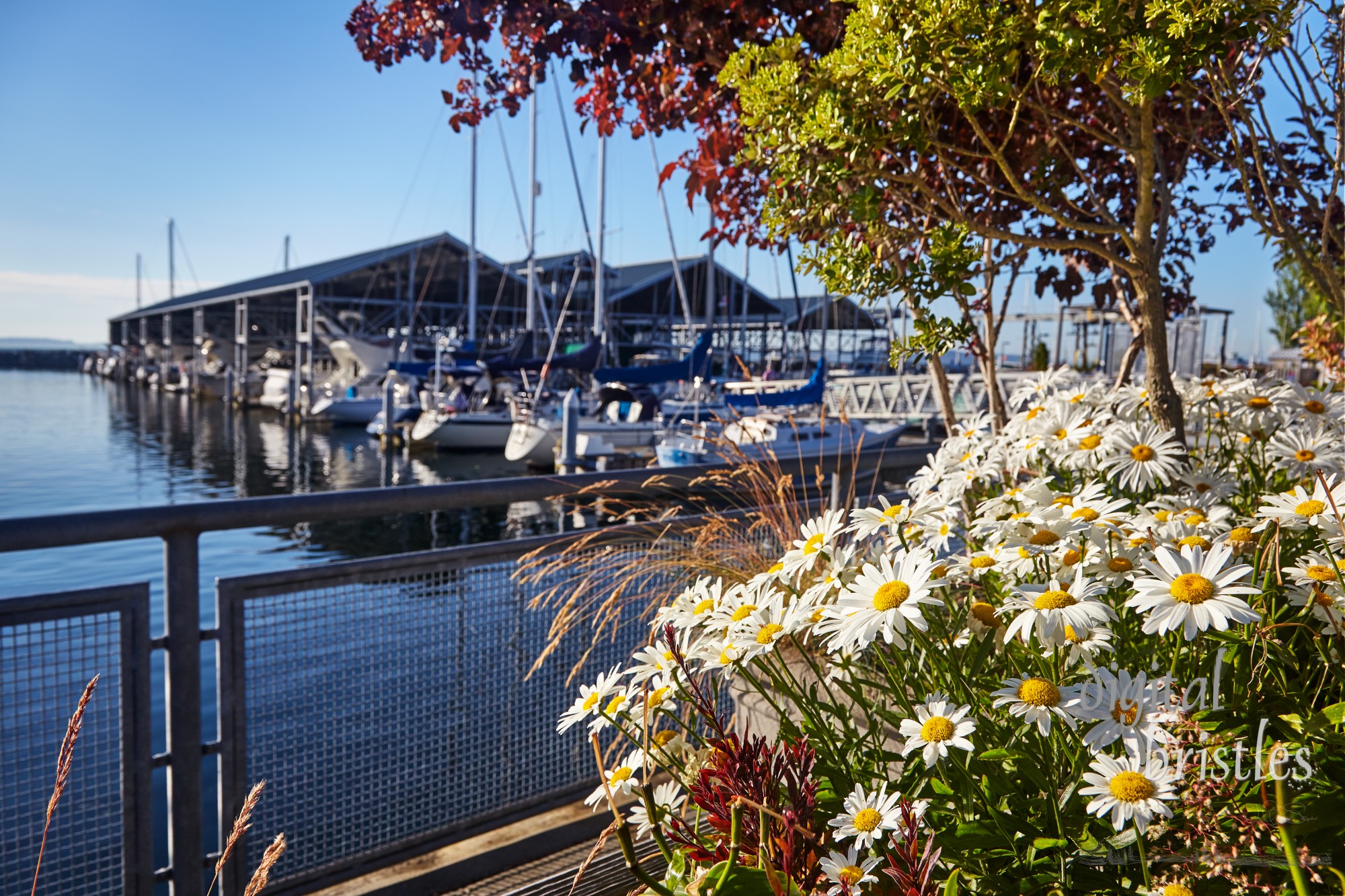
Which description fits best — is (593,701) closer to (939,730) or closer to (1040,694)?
(939,730)

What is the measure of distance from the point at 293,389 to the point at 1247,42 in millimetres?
35721

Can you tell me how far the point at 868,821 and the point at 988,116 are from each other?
2.55 m

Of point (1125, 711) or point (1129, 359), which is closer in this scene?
point (1125, 711)

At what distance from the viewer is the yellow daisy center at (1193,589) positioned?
0.96m

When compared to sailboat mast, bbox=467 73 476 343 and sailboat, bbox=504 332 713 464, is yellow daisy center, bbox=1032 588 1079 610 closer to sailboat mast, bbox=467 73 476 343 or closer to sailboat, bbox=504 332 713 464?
sailboat, bbox=504 332 713 464

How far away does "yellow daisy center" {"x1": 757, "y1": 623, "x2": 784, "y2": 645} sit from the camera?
1.11 metres

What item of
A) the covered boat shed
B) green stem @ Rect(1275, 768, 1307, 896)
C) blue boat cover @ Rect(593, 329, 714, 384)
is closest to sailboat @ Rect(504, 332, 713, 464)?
blue boat cover @ Rect(593, 329, 714, 384)

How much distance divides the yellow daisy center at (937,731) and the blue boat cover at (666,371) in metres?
18.7

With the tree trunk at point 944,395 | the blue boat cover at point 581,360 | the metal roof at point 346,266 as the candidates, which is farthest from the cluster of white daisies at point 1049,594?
the metal roof at point 346,266

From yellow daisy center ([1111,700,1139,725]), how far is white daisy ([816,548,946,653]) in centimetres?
22

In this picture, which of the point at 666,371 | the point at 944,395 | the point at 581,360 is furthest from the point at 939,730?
the point at 581,360

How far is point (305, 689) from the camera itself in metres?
2.10

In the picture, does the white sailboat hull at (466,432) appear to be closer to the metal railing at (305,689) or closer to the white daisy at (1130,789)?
the metal railing at (305,689)

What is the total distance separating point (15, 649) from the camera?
1749 mm
